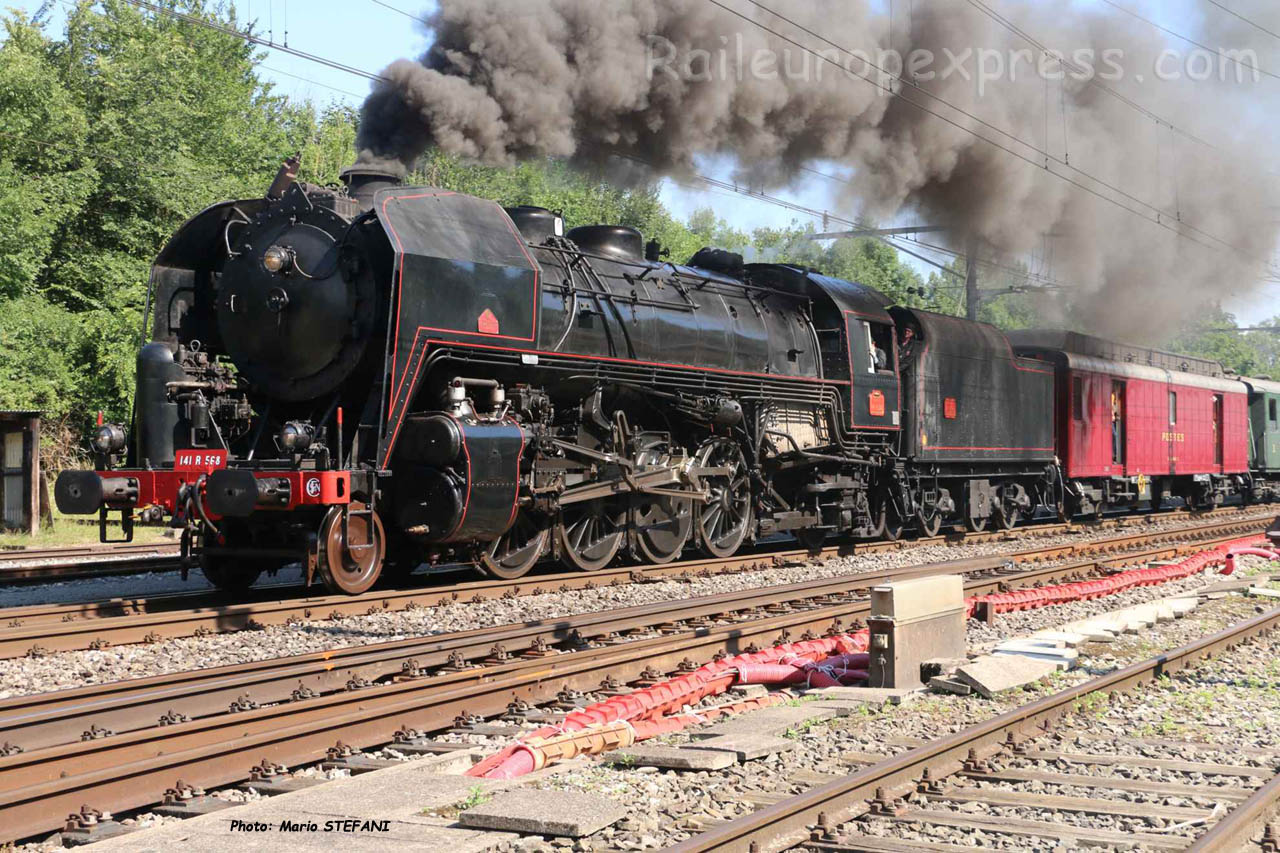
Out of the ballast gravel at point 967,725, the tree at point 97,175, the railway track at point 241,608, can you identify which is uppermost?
the tree at point 97,175

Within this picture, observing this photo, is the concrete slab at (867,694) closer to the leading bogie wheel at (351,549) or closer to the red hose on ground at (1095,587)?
the red hose on ground at (1095,587)

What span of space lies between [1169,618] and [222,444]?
319 inches

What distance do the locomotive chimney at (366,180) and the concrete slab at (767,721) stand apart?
20.3 ft

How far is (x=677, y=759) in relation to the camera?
510cm

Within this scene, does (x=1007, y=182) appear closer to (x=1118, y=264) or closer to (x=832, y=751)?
(x=1118, y=264)

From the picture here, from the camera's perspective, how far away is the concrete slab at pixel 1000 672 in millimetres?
6723

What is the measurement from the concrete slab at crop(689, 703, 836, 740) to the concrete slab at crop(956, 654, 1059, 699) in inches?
39.8

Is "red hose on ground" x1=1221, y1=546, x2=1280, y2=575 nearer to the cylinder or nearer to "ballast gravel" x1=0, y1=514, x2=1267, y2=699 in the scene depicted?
"ballast gravel" x1=0, y1=514, x2=1267, y2=699

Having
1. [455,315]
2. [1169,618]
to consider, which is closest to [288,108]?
[455,315]

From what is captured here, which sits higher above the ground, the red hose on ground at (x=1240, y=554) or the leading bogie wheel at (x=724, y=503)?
the leading bogie wheel at (x=724, y=503)

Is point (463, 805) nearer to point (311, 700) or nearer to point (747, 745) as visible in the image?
point (747, 745)

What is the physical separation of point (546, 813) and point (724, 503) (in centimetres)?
929

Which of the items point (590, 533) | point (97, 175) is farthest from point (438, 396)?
point (97, 175)

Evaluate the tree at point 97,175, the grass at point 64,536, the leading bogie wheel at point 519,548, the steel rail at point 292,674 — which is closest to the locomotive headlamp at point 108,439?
the leading bogie wheel at point 519,548
